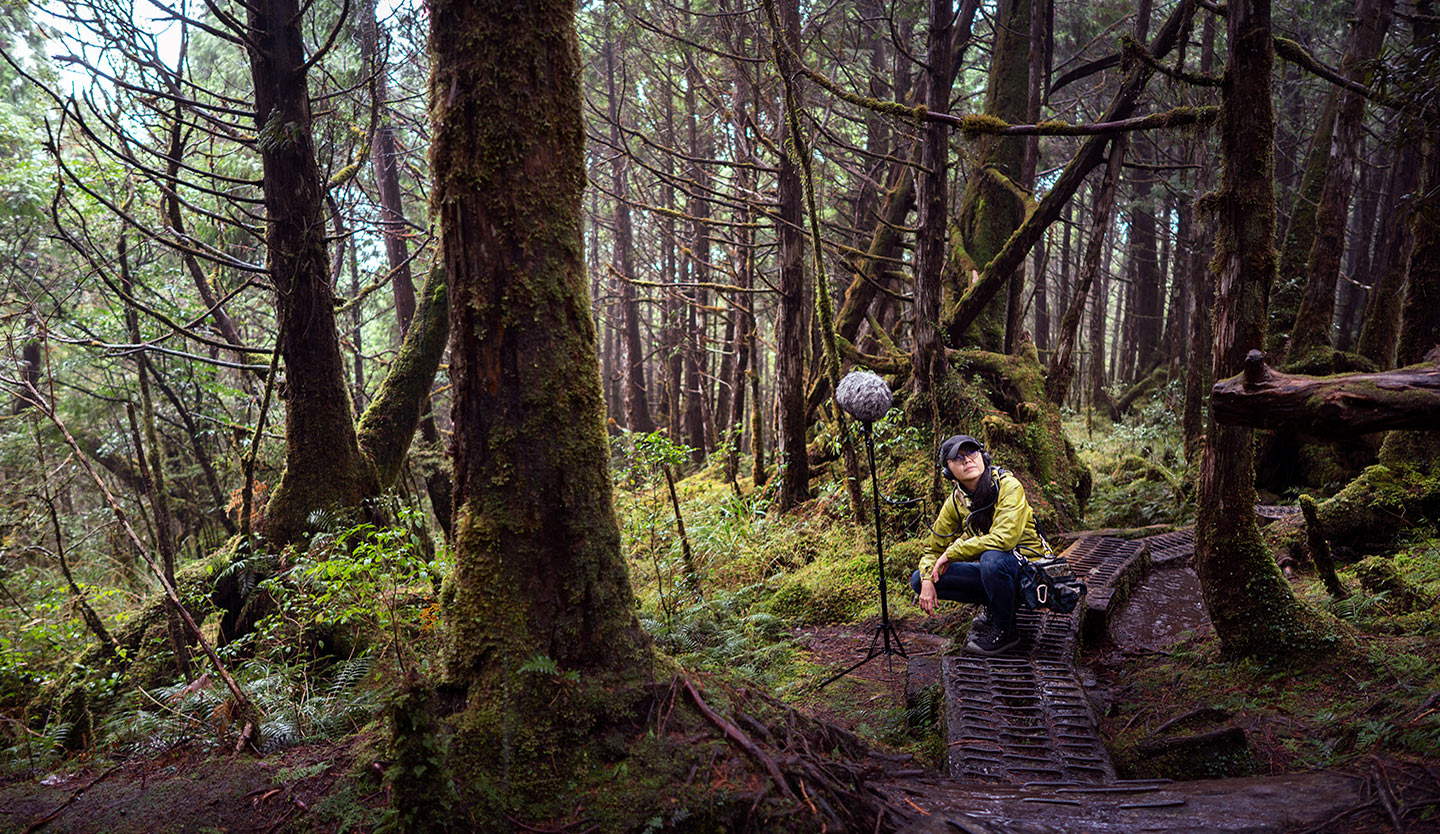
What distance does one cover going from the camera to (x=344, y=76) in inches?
523

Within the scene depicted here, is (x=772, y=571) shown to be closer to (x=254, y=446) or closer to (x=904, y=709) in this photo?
(x=904, y=709)

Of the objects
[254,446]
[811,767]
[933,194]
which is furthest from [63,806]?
[933,194]

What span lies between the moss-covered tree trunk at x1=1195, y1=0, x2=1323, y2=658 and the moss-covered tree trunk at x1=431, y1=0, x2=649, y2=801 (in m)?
4.19

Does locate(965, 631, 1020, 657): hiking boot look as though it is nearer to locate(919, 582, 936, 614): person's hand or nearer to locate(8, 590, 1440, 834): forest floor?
locate(919, 582, 936, 614): person's hand

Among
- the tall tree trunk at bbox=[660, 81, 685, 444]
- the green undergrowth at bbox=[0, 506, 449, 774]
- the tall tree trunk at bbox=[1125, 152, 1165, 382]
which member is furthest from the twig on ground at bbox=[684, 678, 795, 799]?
the tall tree trunk at bbox=[1125, 152, 1165, 382]

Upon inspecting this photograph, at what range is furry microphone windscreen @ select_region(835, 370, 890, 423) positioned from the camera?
574 cm

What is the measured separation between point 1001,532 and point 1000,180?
300 inches

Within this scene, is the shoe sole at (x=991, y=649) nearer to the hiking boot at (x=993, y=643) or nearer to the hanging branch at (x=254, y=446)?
the hiking boot at (x=993, y=643)

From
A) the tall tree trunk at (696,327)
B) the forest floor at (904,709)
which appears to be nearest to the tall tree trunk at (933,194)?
the forest floor at (904,709)

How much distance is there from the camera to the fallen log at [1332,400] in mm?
3244

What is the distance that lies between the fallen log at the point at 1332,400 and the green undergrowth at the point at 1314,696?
5.36ft

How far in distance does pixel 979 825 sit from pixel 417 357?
7730mm

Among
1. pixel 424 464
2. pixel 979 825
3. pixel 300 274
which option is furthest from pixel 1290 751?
pixel 424 464

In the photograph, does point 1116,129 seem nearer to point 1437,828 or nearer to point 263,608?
point 1437,828
